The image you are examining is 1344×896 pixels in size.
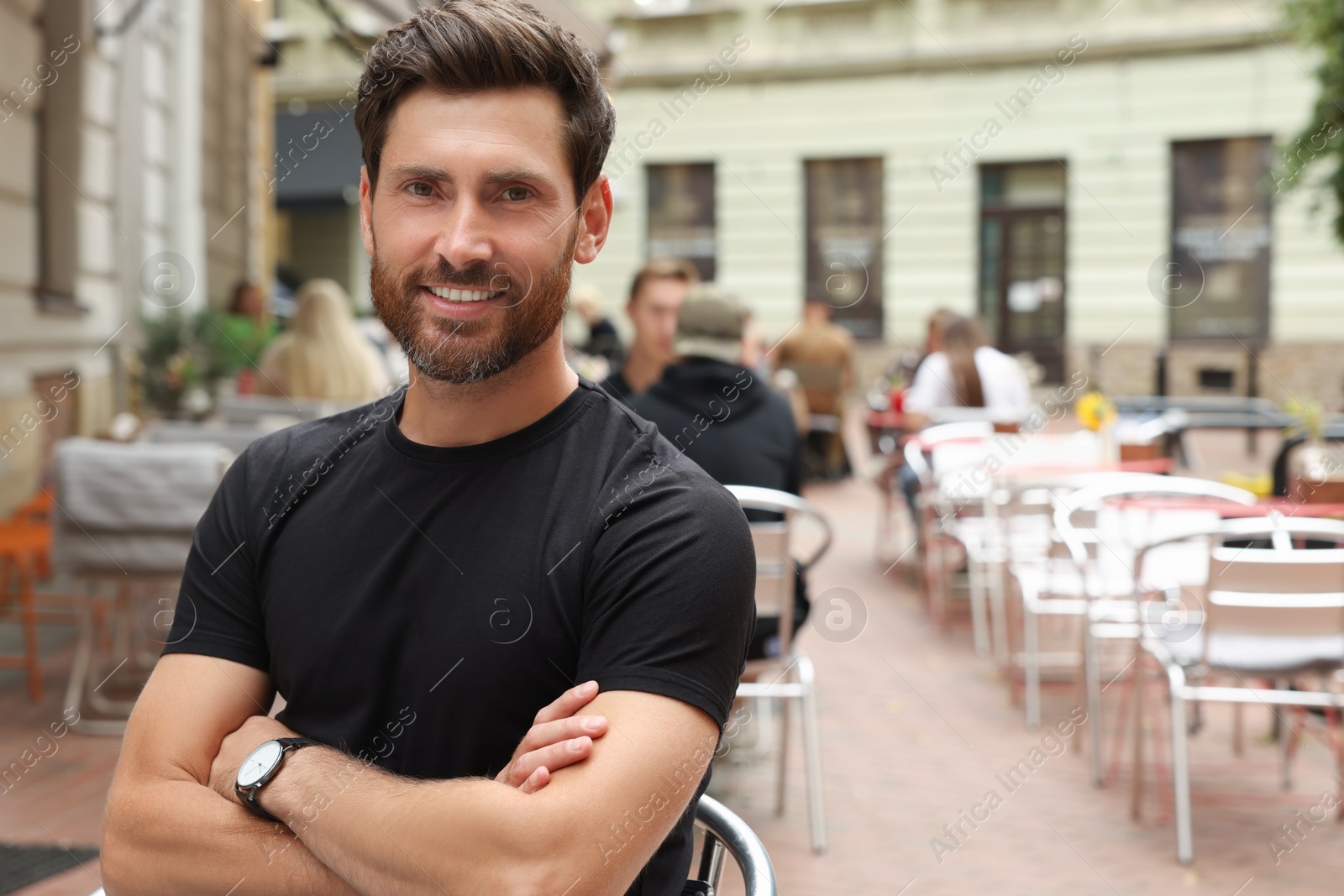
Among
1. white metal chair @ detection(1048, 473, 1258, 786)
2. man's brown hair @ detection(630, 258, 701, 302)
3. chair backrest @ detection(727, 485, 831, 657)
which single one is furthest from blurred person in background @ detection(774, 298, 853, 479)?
chair backrest @ detection(727, 485, 831, 657)

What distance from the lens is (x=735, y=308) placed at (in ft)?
15.9

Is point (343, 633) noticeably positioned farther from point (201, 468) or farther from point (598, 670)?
point (201, 468)

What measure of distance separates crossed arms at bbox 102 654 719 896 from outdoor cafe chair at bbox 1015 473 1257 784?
3.47 metres

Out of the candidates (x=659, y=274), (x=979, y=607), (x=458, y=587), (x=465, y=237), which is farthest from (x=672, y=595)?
(x=979, y=607)

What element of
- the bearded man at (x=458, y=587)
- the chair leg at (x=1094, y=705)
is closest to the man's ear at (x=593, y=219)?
the bearded man at (x=458, y=587)

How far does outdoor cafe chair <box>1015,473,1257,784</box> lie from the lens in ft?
16.2

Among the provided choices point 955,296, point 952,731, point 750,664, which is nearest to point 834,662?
point 952,731

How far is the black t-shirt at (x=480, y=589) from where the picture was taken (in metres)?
1.65

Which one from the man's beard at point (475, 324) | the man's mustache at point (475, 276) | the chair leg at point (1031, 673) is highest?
the man's mustache at point (475, 276)

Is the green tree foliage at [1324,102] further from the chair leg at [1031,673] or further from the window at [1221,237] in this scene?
the chair leg at [1031,673]

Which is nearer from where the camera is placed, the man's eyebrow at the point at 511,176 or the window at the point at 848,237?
the man's eyebrow at the point at 511,176

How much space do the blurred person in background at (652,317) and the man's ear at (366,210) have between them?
12.3ft

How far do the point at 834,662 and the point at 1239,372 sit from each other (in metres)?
15.6

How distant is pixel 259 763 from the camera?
1.70 m
